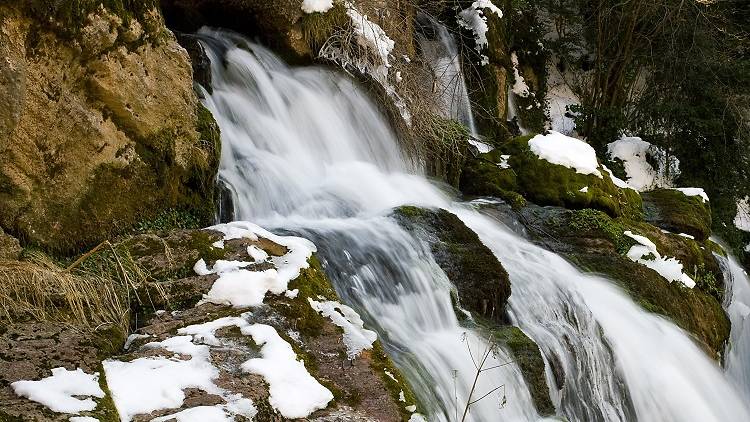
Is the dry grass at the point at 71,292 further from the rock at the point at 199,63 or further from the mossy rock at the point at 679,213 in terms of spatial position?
the mossy rock at the point at 679,213

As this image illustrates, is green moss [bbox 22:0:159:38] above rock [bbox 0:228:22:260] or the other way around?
above

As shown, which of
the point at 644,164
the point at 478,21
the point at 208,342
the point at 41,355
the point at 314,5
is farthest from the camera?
the point at 644,164

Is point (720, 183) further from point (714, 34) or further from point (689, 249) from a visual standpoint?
point (689, 249)

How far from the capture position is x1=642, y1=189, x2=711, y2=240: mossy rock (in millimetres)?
8352

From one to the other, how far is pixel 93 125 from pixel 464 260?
2.67 m

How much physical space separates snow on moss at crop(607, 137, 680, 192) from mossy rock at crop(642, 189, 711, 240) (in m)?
3.14

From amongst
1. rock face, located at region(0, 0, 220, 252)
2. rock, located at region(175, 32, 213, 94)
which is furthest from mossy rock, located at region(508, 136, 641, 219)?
rock face, located at region(0, 0, 220, 252)

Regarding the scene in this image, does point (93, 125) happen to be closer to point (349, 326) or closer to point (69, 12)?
point (69, 12)

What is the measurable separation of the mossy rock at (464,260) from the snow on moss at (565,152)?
119 inches

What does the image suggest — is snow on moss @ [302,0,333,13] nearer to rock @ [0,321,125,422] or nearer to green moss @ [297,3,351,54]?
green moss @ [297,3,351,54]

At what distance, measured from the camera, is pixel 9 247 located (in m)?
3.35

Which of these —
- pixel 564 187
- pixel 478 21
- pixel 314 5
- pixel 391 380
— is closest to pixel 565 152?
pixel 564 187

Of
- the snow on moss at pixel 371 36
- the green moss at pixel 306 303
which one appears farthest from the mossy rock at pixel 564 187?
→ the green moss at pixel 306 303

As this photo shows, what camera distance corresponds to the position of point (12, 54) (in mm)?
3330
